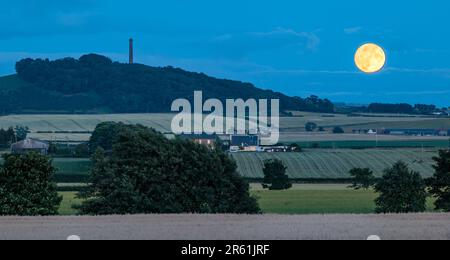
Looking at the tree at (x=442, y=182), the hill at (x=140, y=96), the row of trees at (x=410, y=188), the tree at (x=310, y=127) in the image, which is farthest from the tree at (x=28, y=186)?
the hill at (x=140, y=96)

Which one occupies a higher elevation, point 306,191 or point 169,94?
point 169,94

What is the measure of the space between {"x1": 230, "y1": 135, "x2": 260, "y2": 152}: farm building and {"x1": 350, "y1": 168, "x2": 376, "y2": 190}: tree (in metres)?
23.4

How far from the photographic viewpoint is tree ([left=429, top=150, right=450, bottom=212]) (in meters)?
49.1

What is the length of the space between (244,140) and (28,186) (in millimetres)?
62733

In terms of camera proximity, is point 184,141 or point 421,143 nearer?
point 184,141

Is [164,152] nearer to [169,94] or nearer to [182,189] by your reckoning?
[182,189]

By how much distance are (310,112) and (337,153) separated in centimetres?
6706

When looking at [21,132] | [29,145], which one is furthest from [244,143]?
[21,132]

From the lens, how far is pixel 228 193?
156ft

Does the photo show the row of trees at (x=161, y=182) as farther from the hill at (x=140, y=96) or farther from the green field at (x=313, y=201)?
the hill at (x=140, y=96)

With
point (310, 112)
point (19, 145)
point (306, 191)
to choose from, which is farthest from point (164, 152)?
point (310, 112)

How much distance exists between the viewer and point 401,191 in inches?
2052
